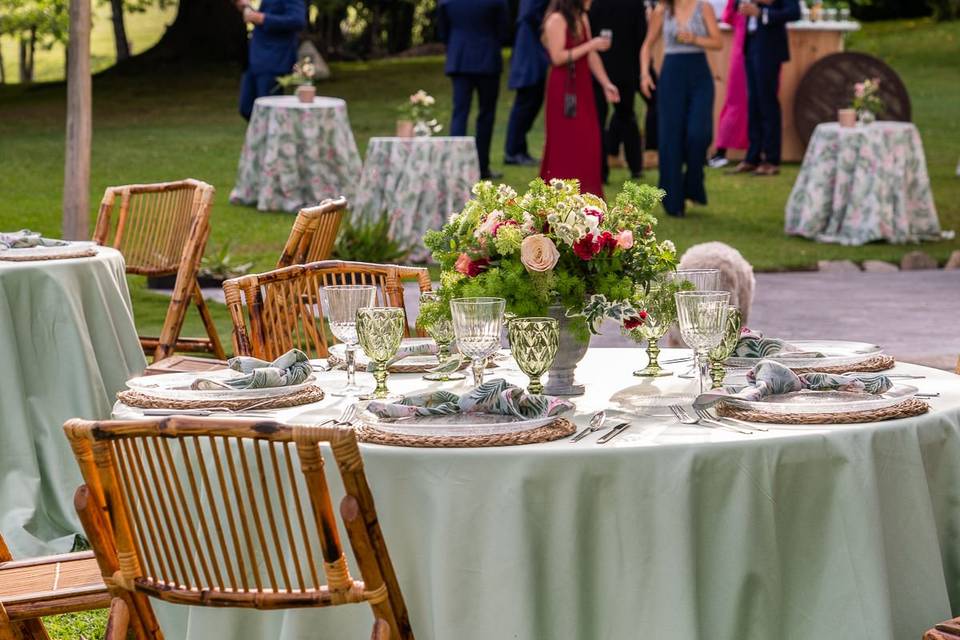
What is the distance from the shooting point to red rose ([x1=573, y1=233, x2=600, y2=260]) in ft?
10.1

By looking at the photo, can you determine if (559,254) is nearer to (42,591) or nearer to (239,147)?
(42,591)

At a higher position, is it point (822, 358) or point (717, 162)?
point (822, 358)

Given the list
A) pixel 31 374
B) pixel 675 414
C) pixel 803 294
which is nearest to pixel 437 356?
pixel 675 414

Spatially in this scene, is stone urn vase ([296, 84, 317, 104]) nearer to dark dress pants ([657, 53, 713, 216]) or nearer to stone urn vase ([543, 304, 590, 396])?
dark dress pants ([657, 53, 713, 216])

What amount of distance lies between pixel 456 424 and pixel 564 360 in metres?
0.52

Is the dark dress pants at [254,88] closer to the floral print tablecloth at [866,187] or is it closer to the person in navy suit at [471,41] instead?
the person in navy suit at [471,41]

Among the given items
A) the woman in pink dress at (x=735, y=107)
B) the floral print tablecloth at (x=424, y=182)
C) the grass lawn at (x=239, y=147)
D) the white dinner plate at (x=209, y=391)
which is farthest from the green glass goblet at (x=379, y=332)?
the woman in pink dress at (x=735, y=107)

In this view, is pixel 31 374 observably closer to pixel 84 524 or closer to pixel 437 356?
pixel 437 356

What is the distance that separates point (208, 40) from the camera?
25.3m

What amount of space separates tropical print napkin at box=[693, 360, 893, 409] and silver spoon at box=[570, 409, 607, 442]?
0.58 ft

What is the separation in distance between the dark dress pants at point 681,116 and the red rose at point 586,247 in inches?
326

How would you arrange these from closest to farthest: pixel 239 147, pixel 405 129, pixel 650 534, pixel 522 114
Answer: pixel 650 534, pixel 405 129, pixel 522 114, pixel 239 147

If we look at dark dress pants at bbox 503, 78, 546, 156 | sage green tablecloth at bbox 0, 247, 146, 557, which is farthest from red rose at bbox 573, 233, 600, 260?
dark dress pants at bbox 503, 78, 546, 156

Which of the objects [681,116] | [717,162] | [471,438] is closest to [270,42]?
[681,116]
